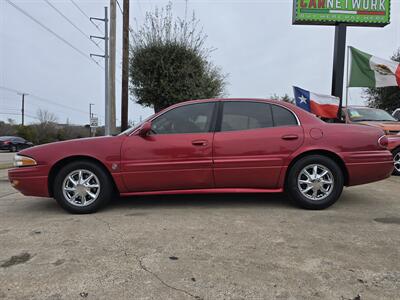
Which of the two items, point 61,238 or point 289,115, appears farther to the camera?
point 289,115

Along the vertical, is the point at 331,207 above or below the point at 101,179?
below

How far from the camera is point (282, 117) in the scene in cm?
510

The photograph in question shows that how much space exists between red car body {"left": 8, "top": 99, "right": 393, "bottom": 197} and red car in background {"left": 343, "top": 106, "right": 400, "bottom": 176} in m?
3.93

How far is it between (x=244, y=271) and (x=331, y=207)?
8.29 ft

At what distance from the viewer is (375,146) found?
501 cm

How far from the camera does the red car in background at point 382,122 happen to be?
8442 mm

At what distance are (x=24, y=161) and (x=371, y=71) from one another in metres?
9.99

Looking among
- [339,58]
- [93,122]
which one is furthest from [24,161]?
[93,122]

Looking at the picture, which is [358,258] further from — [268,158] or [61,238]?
[61,238]

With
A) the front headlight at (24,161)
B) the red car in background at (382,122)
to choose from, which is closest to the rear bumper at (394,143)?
the red car in background at (382,122)

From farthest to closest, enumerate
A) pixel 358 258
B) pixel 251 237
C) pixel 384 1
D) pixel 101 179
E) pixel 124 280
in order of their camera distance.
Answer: pixel 384 1 → pixel 101 179 → pixel 251 237 → pixel 358 258 → pixel 124 280

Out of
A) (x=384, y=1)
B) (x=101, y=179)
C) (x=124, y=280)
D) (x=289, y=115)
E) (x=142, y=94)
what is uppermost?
(x=384, y=1)

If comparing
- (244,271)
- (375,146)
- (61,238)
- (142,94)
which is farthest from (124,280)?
(142,94)

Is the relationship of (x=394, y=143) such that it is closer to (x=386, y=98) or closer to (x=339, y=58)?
(x=339, y=58)
